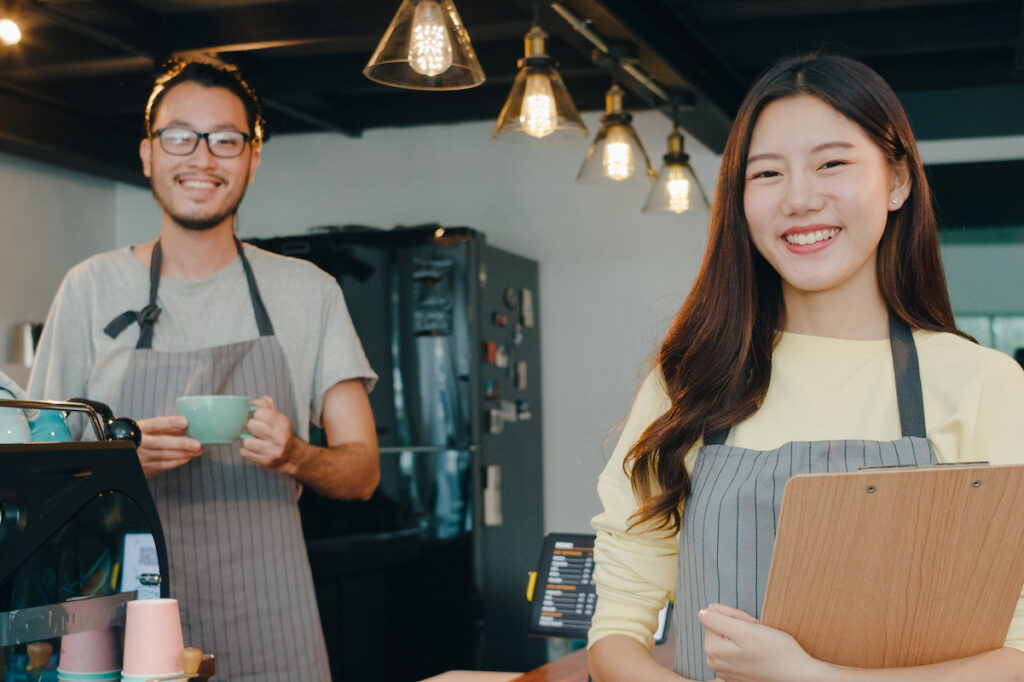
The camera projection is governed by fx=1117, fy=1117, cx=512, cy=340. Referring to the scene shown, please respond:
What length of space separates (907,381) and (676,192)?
9.38ft

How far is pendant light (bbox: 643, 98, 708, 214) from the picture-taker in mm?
3986

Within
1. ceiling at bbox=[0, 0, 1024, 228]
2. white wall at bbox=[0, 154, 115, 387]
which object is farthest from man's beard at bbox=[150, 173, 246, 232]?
white wall at bbox=[0, 154, 115, 387]

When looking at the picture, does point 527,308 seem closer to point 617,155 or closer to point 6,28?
point 617,155

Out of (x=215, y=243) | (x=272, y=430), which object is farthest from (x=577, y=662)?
(x=215, y=243)

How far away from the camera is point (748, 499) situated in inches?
46.3

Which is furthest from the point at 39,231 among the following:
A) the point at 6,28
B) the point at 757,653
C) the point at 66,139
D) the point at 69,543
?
the point at 757,653

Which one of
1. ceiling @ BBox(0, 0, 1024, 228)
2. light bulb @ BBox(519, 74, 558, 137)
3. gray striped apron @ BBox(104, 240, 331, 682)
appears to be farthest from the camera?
ceiling @ BBox(0, 0, 1024, 228)

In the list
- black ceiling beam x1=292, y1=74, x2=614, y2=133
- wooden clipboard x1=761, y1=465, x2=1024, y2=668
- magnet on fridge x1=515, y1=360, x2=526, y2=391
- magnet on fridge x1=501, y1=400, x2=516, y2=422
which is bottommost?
wooden clipboard x1=761, y1=465, x2=1024, y2=668

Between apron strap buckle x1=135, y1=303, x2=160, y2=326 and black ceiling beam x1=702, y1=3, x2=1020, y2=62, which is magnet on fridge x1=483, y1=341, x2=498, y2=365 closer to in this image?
black ceiling beam x1=702, y1=3, x2=1020, y2=62

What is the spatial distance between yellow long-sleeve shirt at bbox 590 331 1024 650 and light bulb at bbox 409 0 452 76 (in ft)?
3.62

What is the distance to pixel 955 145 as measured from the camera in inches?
205

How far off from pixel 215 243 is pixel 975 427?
4.32 ft

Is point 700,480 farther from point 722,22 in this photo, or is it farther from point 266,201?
point 266,201

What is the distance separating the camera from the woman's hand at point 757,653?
1.00 m
